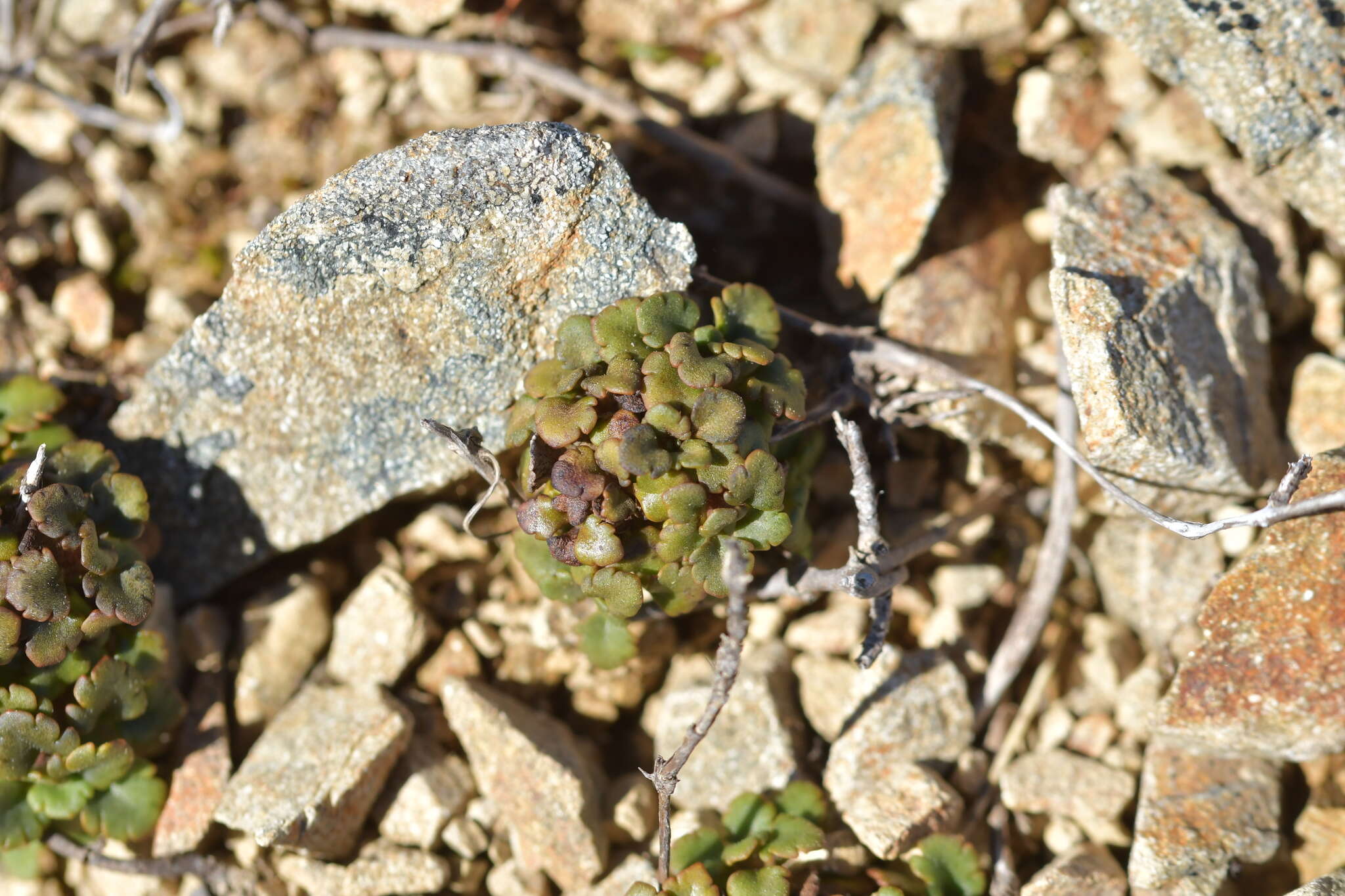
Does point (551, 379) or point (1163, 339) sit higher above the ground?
point (1163, 339)

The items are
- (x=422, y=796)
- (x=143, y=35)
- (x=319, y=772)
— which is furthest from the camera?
(x=143, y=35)

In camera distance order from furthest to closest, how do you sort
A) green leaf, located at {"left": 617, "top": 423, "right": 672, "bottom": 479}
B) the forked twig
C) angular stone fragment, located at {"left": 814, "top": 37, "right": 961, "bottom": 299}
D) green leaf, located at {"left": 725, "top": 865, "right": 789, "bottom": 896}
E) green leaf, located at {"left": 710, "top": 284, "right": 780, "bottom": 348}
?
angular stone fragment, located at {"left": 814, "top": 37, "right": 961, "bottom": 299}, green leaf, located at {"left": 710, "top": 284, "right": 780, "bottom": 348}, green leaf, located at {"left": 725, "top": 865, "right": 789, "bottom": 896}, green leaf, located at {"left": 617, "top": 423, "right": 672, "bottom": 479}, the forked twig

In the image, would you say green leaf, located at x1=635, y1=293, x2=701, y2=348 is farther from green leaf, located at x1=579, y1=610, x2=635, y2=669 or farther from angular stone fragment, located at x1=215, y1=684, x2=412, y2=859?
angular stone fragment, located at x1=215, y1=684, x2=412, y2=859

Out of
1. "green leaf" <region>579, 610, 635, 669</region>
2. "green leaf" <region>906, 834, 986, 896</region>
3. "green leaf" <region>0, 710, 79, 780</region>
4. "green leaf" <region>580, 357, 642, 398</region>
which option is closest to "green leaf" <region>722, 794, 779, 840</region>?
"green leaf" <region>906, 834, 986, 896</region>

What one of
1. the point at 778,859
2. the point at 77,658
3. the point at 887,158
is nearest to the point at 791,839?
the point at 778,859

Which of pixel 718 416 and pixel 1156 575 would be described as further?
pixel 1156 575

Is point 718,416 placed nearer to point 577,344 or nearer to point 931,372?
point 577,344

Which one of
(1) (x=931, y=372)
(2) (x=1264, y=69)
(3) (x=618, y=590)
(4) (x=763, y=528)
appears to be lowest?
(3) (x=618, y=590)

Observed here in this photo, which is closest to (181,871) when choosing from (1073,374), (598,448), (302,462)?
(302,462)
